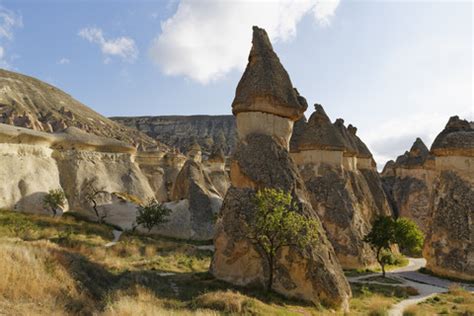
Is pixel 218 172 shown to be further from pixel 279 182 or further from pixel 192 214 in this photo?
pixel 279 182

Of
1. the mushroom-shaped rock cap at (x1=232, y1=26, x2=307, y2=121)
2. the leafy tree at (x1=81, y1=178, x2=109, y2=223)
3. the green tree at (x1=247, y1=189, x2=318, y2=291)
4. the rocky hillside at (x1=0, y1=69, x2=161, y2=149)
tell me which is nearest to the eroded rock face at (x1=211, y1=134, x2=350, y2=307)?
the green tree at (x1=247, y1=189, x2=318, y2=291)

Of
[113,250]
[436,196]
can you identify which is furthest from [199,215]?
[436,196]

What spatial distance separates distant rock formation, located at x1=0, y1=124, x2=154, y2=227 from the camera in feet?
91.2

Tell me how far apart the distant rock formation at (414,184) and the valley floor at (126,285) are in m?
20.7

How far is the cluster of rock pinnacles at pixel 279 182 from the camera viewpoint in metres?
14.4

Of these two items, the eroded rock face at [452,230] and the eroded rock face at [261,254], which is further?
the eroded rock face at [452,230]

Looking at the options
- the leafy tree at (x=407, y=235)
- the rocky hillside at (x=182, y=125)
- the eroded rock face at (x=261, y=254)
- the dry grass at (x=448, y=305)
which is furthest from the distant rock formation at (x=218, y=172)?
the rocky hillside at (x=182, y=125)

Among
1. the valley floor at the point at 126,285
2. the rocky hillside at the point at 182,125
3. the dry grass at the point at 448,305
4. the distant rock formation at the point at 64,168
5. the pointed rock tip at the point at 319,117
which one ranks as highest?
the rocky hillside at the point at 182,125

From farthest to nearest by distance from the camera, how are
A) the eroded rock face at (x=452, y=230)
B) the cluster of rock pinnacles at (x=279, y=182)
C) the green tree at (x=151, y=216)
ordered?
the green tree at (x=151, y=216), the eroded rock face at (x=452, y=230), the cluster of rock pinnacles at (x=279, y=182)

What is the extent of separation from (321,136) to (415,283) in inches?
412

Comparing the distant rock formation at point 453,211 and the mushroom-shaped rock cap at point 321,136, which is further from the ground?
the mushroom-shaped rock cap at point 321,136

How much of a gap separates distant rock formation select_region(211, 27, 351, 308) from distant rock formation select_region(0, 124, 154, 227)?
17.5 m

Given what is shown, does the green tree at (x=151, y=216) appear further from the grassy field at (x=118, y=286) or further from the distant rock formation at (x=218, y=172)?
the distant rock formation at (x=218, y=172)

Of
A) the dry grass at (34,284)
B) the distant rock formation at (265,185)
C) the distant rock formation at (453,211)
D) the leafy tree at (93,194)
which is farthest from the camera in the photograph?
the leafy tree at (93,194)
